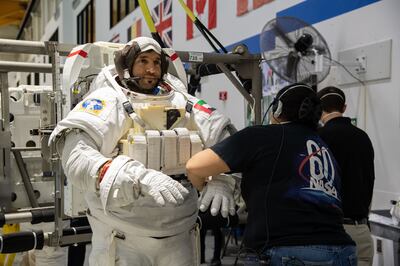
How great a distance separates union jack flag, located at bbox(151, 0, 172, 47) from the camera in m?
7.09

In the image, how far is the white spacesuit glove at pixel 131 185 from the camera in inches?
67.6

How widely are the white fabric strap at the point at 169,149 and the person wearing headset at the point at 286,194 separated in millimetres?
256

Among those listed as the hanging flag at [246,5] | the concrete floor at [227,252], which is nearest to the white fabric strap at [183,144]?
the concrete floor at [227,252]

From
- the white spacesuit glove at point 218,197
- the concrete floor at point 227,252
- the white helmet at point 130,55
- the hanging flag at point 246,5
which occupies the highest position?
the hanging flag at point 246,5

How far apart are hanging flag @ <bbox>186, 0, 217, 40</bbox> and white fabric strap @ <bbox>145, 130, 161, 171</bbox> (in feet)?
13.4

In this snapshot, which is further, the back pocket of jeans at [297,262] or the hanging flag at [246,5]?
the hanging flag at [246,5]

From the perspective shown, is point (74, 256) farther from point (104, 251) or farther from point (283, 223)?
point (283, 223)

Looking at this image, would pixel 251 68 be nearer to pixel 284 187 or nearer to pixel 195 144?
pixel 195 144

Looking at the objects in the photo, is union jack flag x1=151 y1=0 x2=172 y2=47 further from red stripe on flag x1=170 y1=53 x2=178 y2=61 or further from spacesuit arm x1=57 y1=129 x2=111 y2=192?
spacesuit arm x1=57 y1=129 x2=111 y2=192

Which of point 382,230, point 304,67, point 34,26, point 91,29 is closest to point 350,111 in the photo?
point 304,67

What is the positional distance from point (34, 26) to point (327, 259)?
19012 millimetres

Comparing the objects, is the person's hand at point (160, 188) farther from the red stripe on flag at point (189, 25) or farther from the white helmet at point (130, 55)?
the red stripe on flag at point (189, 25)

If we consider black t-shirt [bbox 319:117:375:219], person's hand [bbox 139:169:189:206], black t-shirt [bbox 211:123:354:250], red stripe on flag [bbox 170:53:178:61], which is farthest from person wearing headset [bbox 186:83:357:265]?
red stripe on flag [bbox 170:53:178:61]

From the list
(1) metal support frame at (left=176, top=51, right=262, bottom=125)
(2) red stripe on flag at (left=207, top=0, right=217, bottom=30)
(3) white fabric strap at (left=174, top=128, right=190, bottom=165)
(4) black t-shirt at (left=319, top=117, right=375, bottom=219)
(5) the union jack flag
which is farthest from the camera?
(5) the union jack flag
